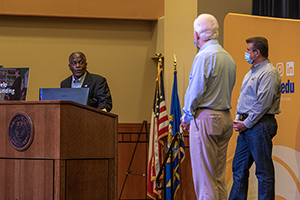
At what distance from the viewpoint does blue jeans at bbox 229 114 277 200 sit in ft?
10.3

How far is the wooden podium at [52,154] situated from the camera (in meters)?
2.61

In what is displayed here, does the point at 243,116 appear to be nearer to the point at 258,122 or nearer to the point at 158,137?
the point at 258,122

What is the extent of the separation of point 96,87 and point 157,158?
1.26 m

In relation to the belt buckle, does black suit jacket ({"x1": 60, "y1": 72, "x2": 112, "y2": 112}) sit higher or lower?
higher

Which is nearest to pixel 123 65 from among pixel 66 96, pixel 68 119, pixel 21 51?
pixel 21 51

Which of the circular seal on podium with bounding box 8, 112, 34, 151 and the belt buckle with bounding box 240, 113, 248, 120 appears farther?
the belt buckle with bounding box 240, 113, 248, 120

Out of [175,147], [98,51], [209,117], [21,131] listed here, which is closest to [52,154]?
[21,131]

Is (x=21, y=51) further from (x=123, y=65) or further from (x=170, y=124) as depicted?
(x=170, y=124)

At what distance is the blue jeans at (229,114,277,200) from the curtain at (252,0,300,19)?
4.94 ft

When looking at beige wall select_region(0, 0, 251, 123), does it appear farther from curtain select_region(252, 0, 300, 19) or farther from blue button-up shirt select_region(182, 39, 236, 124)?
blue button-up shirt select_region(182, 39, 236, 124)

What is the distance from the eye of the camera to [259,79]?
3.28m

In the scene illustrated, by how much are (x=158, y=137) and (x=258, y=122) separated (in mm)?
1734

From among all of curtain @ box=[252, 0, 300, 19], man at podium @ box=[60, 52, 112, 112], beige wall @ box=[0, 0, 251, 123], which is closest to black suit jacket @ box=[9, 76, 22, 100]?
man at podium @ box=[60, 52, 112, 112]

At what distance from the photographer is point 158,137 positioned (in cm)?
473
